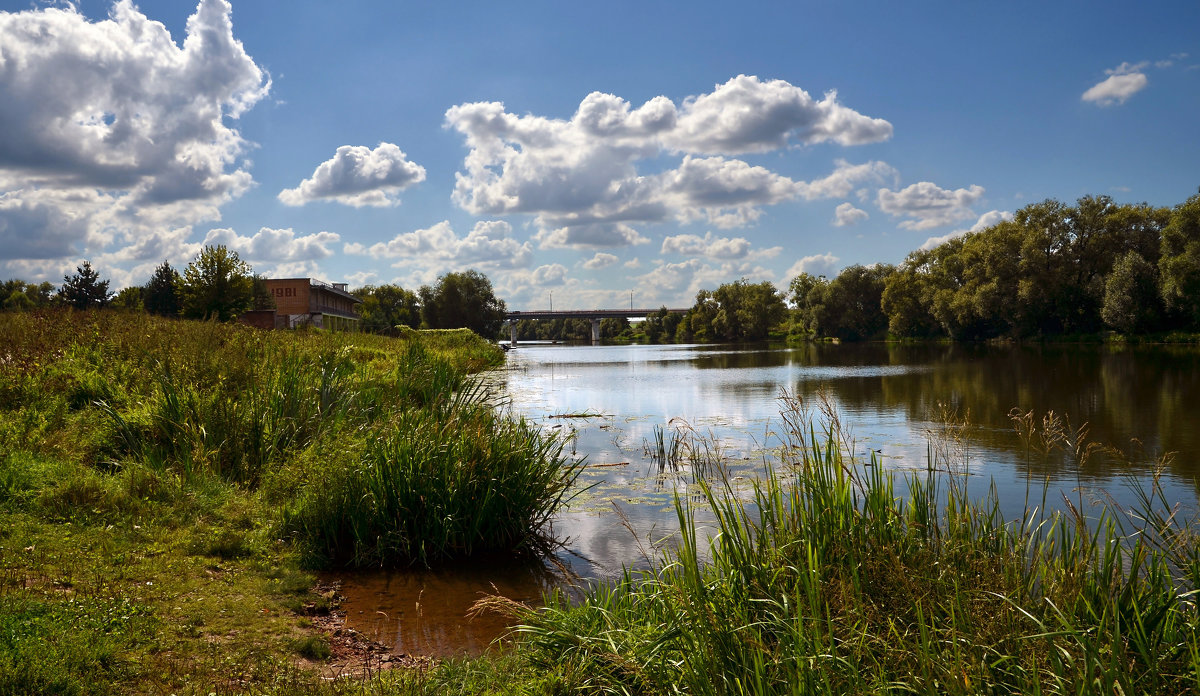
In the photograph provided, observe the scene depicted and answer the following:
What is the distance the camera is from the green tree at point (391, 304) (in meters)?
96.3

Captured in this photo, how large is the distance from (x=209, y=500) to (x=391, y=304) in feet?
394

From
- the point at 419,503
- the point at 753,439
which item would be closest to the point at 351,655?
the point at 419,503

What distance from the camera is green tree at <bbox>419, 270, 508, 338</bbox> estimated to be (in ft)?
333

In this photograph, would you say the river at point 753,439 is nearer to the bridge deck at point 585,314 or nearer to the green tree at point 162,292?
the green tree at point 162,292

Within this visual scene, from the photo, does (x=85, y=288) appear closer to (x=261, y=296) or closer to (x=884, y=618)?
(x=261, y=296)

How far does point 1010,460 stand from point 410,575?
10811 millimetres

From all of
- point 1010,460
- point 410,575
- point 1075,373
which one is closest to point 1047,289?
point 1075,373

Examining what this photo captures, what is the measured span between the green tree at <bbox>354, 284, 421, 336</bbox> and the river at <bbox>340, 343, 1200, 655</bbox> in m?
58.3

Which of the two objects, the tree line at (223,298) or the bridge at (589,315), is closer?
the tree line at (223,298)

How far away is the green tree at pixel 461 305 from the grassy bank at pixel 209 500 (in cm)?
8863

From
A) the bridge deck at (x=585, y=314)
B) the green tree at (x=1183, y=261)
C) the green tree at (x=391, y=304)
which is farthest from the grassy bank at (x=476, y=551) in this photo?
the bridge deck at (x=585, y=314)

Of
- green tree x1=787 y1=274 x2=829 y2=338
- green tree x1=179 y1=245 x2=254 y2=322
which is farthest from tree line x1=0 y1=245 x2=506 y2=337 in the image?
green tree x1=787 y1=274 x2=829 y2=338

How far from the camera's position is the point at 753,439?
15.4m

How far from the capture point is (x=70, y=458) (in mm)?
8586
